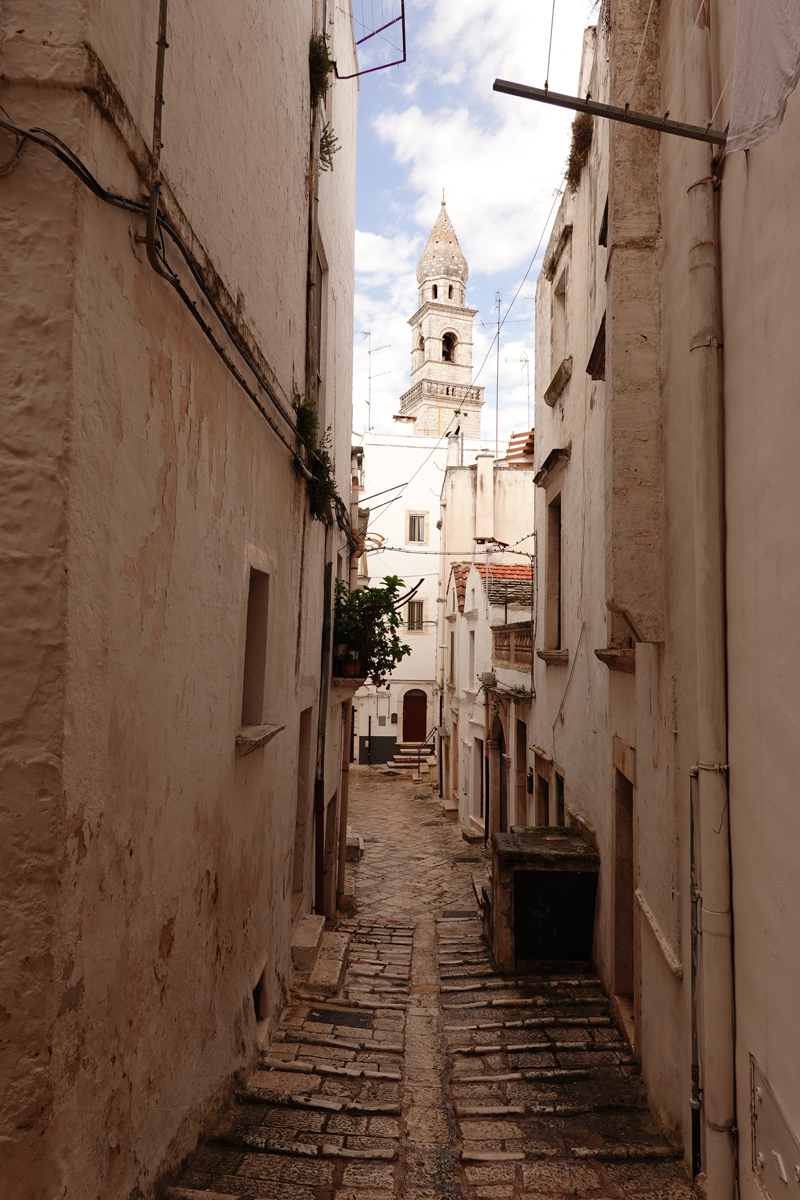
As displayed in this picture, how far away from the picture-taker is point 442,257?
59.8 meters

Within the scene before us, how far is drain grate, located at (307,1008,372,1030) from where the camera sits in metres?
6.87

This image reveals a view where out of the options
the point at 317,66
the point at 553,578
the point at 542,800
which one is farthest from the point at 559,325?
the point at 542,800

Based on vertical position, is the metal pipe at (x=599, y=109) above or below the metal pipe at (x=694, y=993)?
above

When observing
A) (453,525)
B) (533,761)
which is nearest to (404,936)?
(533,761)

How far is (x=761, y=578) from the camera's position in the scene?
3189 mm

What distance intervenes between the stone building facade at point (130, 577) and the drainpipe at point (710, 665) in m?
2.34

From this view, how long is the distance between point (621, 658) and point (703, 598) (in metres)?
2.33

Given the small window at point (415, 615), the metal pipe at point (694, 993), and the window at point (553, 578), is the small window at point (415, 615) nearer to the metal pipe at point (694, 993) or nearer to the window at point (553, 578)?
the window at point (553, 578)

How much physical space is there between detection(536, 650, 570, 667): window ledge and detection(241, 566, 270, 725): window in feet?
16.5

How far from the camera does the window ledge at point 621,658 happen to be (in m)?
5.98

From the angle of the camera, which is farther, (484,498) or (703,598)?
(484,498)

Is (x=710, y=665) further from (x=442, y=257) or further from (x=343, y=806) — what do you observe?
(x=442, y=257)

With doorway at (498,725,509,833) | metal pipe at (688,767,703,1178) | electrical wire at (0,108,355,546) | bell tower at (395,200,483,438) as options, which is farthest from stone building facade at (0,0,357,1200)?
bell tower at (395,200,483,438)

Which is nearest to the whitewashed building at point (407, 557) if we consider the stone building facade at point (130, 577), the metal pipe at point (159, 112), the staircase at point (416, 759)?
the staircase at point (416, 759)
